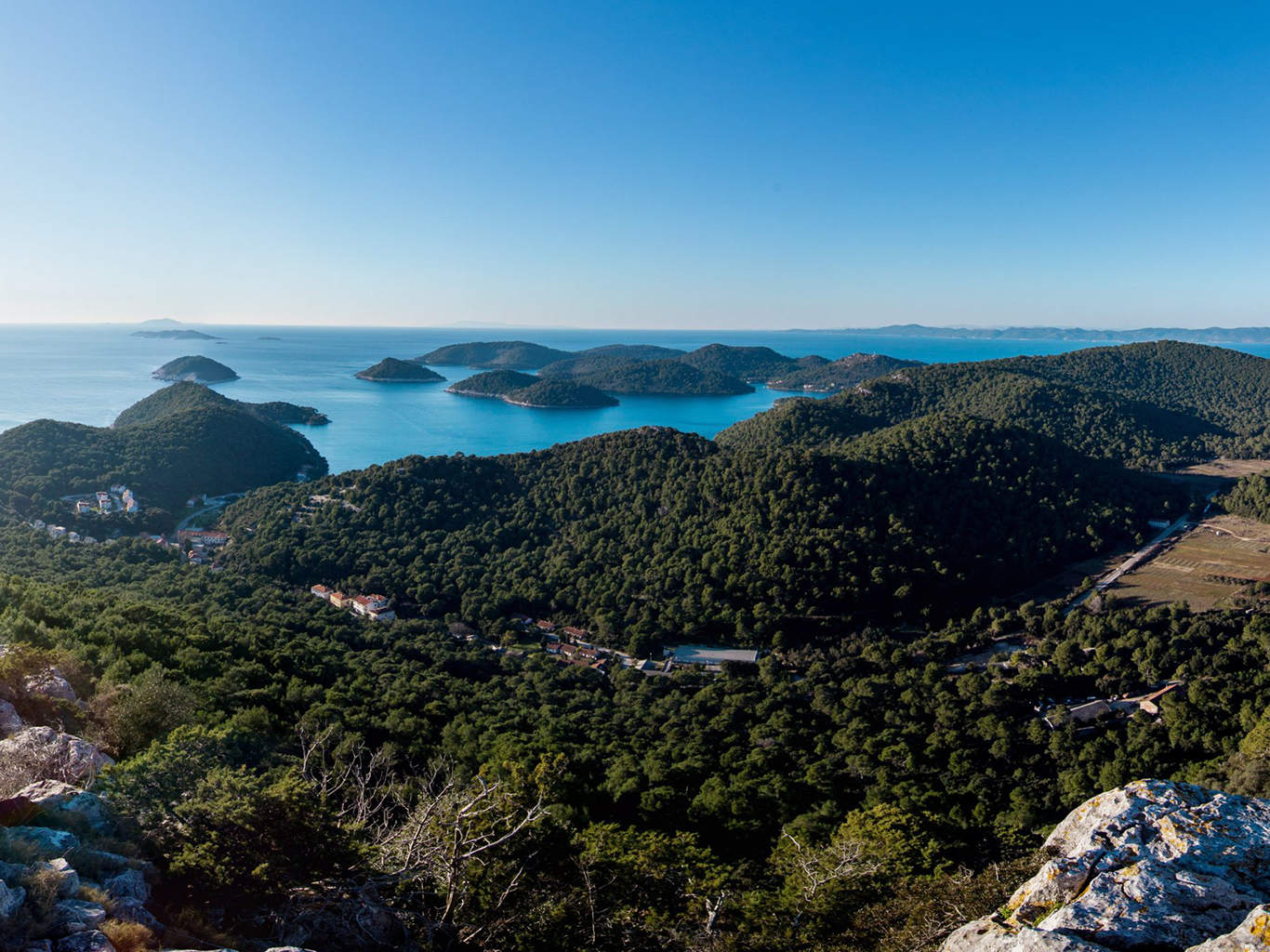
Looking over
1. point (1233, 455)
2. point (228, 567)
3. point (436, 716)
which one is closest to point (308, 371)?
point (228, 567)

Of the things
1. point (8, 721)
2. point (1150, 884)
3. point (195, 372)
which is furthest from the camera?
point (195, 372)

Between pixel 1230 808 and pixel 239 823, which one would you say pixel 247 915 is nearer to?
pixel 239 823

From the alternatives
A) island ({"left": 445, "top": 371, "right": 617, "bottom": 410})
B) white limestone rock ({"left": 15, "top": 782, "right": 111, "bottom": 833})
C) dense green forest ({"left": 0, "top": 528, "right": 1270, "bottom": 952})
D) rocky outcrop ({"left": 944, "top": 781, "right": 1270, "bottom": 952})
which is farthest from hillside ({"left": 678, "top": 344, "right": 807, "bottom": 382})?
rocky outcrop ({"left": 944, "top": 781, "right": 1270, "bottom": 952})

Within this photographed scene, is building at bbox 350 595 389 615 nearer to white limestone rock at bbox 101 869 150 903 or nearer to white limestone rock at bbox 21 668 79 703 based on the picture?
white limestone rock at bbox 21 668 79 703

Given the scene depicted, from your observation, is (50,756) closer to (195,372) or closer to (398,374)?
(195,372)

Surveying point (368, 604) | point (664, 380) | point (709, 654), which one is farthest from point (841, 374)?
point (368, 604)
